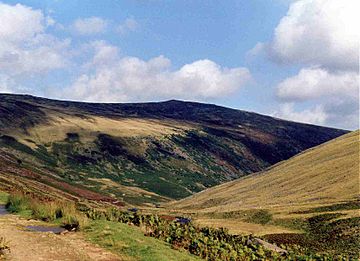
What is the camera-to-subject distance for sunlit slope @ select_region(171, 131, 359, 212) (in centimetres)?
6500

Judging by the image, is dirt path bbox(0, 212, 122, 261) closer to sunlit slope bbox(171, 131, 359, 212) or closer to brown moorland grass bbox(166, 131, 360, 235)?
brown moorland grass bbox(166, 131, 360, 235)

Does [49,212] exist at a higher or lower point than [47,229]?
higher

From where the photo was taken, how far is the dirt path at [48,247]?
68.1ft

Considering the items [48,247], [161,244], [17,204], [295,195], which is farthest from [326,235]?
[295,195]

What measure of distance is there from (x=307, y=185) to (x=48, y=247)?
192ft

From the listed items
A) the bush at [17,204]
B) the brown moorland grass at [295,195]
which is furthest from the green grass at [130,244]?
the brown moorland grass at [295,195]

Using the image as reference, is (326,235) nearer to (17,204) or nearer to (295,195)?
(17,204)

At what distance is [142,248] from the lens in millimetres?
23016

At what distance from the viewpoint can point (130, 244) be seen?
23.9m

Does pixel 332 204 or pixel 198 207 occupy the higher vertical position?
pixel 332 204

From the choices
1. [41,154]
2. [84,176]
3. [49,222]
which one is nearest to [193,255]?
[49,222]

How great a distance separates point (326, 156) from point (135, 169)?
356ft

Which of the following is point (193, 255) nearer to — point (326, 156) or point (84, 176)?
point (326, 156)

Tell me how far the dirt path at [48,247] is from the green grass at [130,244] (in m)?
0.71
